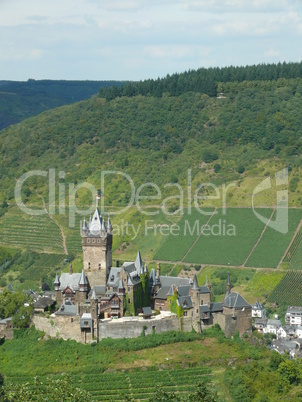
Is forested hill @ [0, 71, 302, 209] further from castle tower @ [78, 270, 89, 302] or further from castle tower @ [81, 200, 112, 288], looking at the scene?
castle tower @ [78, 270, 89, 302]

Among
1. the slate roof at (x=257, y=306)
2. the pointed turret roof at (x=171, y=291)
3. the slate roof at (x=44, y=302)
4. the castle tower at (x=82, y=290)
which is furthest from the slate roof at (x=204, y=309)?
the slate roof at (x=44, y=302)

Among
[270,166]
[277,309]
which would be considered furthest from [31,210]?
[277,309]

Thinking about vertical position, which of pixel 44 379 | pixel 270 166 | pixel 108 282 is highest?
pixel 270 166

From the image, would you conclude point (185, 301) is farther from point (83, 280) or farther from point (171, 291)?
point (83, 280)

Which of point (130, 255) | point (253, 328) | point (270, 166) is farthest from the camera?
point (270, 166)

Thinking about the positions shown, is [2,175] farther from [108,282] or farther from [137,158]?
[108,282]

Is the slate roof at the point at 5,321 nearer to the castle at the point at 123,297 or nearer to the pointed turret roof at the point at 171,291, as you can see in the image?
the castle at the point at 123,297

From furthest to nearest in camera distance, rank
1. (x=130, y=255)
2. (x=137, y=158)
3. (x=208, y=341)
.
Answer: (x=137, y=158), (x=130, y=255), (x=208, y=341)
